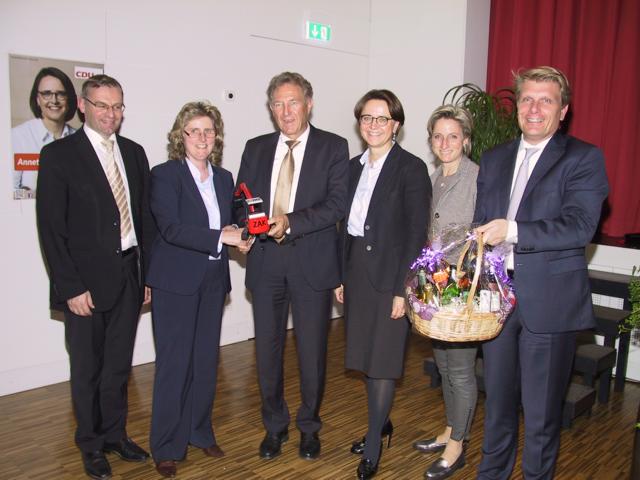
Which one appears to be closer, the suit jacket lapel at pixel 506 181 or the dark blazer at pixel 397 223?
the suit jacket lapel at pixel 506 181

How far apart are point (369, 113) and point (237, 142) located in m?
2.26

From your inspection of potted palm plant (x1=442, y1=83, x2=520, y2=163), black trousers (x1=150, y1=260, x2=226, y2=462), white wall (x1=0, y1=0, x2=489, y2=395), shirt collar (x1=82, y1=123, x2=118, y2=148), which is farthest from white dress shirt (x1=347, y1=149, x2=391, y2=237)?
white wall (x1=0, y1=0, x2=489, y2=395)

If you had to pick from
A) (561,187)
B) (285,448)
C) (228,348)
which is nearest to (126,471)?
(285,448)

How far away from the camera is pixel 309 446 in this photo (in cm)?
299

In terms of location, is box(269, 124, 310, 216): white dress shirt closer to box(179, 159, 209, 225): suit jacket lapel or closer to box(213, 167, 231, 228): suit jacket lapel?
box(213, 167, 231, 228): suit jacket lapel

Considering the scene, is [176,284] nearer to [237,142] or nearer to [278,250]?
[278,250]

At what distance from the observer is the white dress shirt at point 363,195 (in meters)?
2.71

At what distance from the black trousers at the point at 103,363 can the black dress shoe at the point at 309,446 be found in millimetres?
890

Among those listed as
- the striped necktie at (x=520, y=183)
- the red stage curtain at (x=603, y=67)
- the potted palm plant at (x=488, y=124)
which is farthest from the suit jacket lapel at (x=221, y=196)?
the red stage curtain at (x=603, y=67)

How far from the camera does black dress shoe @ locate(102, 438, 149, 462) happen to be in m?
2.88

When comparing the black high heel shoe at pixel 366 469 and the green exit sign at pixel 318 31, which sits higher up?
the green exit sign at pixel 318 31

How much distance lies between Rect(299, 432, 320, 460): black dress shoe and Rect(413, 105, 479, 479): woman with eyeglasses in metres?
0.56

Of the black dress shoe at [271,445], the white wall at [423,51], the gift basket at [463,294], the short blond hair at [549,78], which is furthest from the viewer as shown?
the white wall at [423,51]

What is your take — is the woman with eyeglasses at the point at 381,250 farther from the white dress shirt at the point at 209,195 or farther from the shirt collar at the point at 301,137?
the white dress shirt at the point at 209,195
